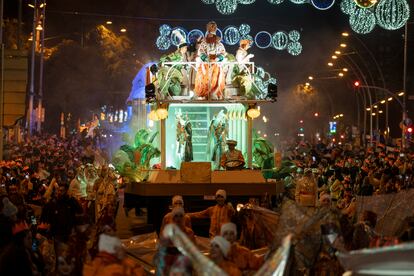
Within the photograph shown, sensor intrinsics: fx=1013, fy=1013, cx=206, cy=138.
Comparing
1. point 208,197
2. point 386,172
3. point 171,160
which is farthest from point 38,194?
point 386,172

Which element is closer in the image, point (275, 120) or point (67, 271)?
point (67, 271)

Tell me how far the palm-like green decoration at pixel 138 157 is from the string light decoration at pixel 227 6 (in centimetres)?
362

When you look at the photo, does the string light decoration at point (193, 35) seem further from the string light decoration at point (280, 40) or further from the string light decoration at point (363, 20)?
the string light decoration at point (363, 20)

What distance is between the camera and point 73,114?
83.8 m

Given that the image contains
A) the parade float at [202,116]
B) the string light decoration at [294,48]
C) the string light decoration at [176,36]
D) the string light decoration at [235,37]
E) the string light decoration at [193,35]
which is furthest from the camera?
the string light decoration at [294,48]

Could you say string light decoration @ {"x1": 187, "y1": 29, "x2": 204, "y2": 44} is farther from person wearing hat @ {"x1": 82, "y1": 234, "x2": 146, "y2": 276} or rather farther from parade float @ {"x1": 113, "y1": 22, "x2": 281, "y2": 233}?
person wearing hat @ {"x1": 82, "y1": 234, "x2": 146, "y2": 276}

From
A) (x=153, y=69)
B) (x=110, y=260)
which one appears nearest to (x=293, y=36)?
(x=153, y=69)

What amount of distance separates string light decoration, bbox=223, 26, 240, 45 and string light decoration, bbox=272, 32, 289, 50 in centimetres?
143

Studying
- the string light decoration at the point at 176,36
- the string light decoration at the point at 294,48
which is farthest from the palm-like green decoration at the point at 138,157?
the string light decoration at the point at 294,48

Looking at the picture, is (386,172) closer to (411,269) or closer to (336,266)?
(336,266)

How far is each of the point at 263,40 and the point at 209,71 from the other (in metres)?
9.09

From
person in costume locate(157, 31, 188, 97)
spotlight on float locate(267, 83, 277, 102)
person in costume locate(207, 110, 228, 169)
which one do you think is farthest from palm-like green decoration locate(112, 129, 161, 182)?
spotlight on float locate(267, 83, 277, 102)

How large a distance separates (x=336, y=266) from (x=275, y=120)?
9239 cm

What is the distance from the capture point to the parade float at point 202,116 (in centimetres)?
2320
